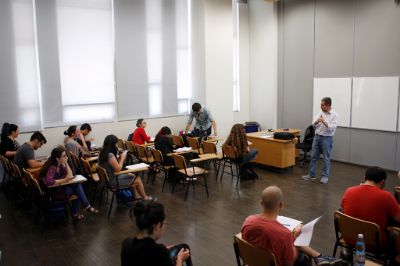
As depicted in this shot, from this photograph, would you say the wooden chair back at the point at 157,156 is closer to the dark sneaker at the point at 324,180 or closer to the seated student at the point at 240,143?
the seated student at the point at 240,143

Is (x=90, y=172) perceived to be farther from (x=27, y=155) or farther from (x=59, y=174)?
(x=27, y=155)

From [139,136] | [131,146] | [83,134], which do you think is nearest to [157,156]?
[131,146]

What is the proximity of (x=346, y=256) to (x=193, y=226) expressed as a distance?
2210 mm

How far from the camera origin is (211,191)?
256 inches

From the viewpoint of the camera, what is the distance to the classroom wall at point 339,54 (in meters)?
7.54

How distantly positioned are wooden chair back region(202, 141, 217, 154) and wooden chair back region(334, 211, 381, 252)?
392 cm

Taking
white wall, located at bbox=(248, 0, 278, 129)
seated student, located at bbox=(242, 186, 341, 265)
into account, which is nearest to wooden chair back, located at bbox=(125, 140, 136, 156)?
white wall, located at bbox=(248, 0, 278, 129)

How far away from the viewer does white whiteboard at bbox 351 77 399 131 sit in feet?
24.5

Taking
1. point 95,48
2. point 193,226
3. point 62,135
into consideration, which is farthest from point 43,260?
point 95,48

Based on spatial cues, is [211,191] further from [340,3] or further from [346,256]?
[340,3]

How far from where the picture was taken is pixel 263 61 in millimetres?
10188

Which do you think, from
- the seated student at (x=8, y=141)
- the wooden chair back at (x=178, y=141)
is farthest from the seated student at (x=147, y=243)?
the wooden chair back at (x=178, y=141)

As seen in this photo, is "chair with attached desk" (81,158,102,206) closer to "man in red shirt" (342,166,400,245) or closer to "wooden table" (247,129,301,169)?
"wooden table" (247,129,301,169)

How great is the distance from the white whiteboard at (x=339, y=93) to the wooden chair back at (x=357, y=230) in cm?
561
